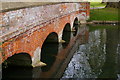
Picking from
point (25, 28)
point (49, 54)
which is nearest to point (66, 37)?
point (49, 54)

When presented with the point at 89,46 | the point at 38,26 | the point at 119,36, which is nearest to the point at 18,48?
the point at 38,26

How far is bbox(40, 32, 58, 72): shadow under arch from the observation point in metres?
12.2

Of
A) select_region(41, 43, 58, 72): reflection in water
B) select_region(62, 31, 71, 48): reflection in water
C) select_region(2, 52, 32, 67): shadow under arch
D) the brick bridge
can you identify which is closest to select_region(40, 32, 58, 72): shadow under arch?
select_region(41, 43, 58, 72): reflection in water

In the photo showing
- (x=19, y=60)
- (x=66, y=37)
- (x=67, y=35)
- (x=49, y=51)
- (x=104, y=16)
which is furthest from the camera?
(x=104, y=16)

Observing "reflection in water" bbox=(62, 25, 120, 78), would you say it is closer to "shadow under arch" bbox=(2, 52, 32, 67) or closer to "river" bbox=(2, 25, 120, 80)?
"river" bbox=(2, 25, 120, 80)

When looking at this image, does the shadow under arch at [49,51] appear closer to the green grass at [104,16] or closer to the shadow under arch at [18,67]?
the shadow under arch at [18,67]

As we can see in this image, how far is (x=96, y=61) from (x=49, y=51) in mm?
3972

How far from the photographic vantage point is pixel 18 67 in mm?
10969

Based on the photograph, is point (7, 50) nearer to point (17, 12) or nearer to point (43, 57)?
point (17, 12)

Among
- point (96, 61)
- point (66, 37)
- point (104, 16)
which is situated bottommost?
point (96, 61)

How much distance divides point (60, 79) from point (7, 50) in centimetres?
376

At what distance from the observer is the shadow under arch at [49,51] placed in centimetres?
1223

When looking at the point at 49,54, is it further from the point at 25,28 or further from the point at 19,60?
the point at 25,28

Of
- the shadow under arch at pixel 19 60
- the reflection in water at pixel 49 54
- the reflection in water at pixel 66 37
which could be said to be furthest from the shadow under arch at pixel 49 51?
the shadow under arch at pixel 19 60
